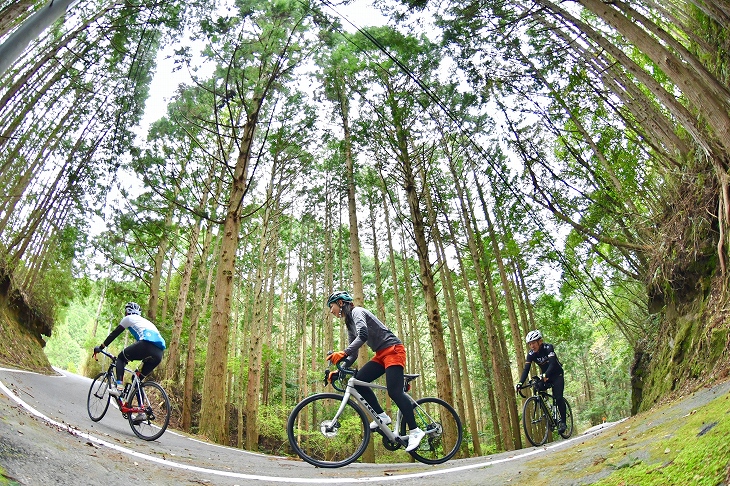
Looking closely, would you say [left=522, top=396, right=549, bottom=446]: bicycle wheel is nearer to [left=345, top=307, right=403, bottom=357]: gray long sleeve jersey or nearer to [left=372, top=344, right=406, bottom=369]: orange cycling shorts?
[left=372, top=344, right=406, bottom=369]: orange cycling shorts

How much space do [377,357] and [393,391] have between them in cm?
42

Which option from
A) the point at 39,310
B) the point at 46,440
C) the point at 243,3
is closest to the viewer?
the point at 46,440

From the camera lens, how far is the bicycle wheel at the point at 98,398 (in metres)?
6.64

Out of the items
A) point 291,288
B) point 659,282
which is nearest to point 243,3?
point 659,282

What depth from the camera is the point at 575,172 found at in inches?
451

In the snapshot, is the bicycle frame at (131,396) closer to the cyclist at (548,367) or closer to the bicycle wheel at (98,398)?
the bicycle wheel at (98,398)

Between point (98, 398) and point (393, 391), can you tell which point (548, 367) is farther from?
point (98, 398)

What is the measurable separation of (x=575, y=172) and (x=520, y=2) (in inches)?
200

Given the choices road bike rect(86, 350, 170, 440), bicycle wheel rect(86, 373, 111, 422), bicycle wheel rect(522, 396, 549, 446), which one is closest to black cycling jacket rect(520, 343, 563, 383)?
bicycle wheel rect(522, 396, 549, 446)

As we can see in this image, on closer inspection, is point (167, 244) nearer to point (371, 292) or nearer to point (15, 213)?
point (15, 213)

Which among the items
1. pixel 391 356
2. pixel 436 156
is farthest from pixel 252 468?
pixel 436 156

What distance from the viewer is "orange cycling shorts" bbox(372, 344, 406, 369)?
4.89m

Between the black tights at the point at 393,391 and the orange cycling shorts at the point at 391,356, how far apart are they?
48 mm

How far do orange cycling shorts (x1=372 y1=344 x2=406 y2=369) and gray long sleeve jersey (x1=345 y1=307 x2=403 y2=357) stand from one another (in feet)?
0.16
